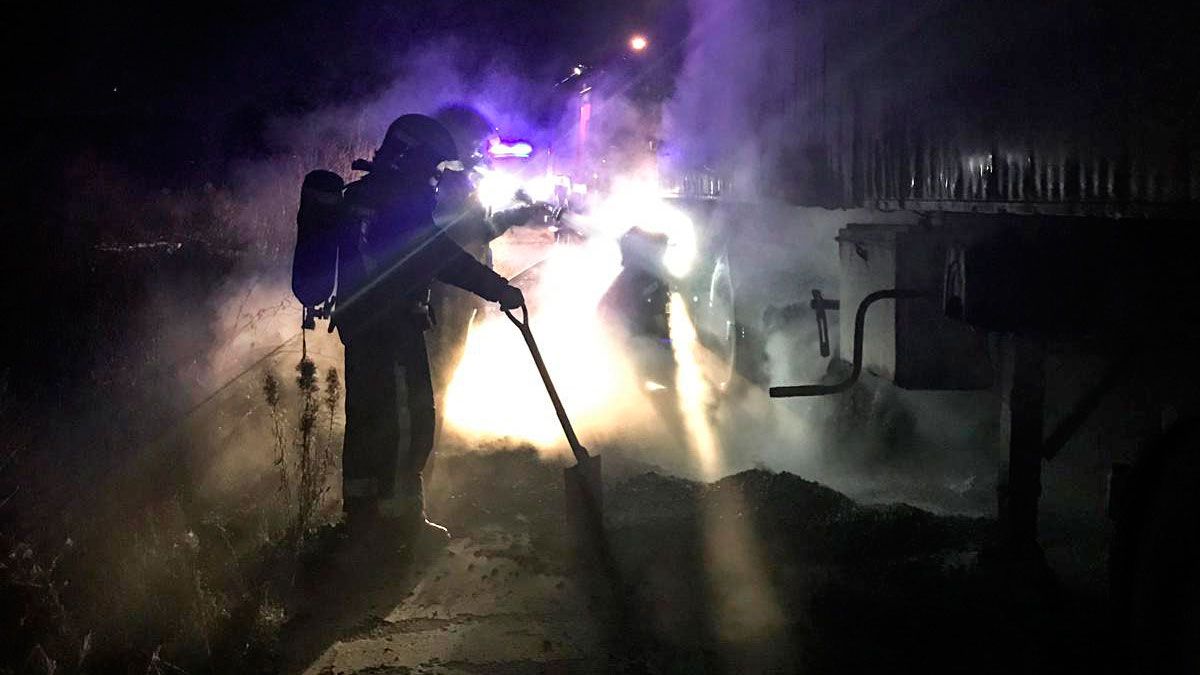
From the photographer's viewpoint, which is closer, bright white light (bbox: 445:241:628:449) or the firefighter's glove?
the firefighter's glove

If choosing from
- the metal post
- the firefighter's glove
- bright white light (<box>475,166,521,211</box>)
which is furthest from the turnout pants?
the metal post

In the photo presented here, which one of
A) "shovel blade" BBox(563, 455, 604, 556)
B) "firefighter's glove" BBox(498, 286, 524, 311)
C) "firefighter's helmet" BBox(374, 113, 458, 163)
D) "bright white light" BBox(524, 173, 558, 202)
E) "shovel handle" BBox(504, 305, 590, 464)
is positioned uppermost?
"bright white light" BBox(524, 173, 558, 202)

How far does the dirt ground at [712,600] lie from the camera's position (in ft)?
11.6

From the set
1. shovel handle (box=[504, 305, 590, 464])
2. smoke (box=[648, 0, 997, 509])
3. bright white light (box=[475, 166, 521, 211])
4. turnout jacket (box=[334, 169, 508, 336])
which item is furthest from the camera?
bright white light (box=[475, 166, 521, 211])

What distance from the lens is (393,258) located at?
192 inches

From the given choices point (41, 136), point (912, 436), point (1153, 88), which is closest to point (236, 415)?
point (912, 436)

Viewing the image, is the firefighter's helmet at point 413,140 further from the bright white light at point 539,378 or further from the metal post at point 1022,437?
the metal post at point 1022,437

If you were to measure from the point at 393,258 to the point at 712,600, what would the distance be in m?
2.64

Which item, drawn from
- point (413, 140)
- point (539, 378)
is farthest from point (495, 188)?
point (413, 140)

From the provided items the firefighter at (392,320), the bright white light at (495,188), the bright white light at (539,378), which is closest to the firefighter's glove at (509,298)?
the firefighter at (392,320)

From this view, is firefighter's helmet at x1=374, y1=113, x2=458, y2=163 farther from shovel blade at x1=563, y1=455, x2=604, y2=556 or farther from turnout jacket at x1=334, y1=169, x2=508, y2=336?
shovel blade at x1=563, y1=455, x2=604, y2=556

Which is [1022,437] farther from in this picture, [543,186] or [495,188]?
[543,186]

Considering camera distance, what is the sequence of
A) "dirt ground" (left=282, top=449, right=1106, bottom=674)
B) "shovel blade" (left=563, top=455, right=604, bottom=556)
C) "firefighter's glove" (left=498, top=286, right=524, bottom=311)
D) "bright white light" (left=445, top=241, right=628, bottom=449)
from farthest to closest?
1. "bright white light" (left=445, top=241, right=628, bottom=449)
2. "firefighter's glove" (left=498, top=286, right=524, bottom=311)
3. "shovel blade" (left=563, top=455, right=604, bottom=556)
4. "dirt ground" (left=282, top=449, right=1106, bottom=674)

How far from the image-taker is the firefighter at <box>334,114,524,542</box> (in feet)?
15.4
